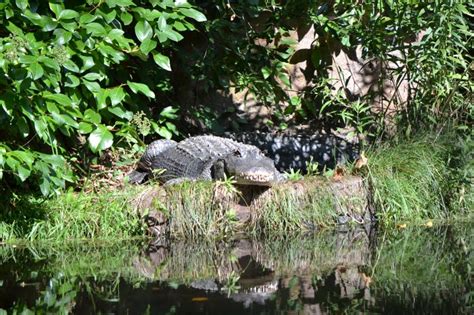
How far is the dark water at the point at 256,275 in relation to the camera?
451cm

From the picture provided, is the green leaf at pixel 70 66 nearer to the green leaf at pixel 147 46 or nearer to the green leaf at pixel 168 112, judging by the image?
the green leaf at pixel 147 46

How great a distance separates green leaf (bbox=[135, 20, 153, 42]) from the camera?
22.0ft

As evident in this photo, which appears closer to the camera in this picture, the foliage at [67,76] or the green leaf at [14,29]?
the foliage at [67,76]

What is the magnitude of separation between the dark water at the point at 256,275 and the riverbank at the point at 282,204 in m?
0.20

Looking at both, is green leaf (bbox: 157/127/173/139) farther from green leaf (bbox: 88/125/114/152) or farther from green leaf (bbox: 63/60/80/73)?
green leaf (bbox: 63/60/80/73)

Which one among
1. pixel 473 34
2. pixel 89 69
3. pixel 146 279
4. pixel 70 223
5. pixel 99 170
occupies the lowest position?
pixel 146 279

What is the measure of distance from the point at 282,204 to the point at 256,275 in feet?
4.89

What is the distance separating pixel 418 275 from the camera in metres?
5.21

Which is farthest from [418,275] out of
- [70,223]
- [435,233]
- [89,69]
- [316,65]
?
[316,65]

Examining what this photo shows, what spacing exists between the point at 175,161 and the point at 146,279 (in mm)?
2479

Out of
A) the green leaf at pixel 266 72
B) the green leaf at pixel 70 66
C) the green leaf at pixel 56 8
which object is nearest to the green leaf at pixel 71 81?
the green leaf at pixel 70 66

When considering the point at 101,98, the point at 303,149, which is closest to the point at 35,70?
the point at 101,98

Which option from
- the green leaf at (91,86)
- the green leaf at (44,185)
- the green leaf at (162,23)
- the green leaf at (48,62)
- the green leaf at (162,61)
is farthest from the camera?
the green leaf at (162,61)

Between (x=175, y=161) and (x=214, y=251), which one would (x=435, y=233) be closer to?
(x=214, y=251)
